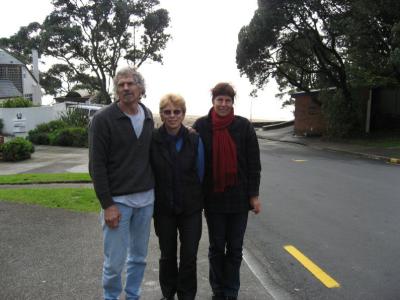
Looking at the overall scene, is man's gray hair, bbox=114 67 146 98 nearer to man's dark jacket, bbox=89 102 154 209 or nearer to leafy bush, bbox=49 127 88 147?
man's dark jacket, bbox=89 102 154 209

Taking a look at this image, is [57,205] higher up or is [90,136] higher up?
[90,136]

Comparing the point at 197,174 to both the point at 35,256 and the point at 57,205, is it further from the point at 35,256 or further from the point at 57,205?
the point at 57,205

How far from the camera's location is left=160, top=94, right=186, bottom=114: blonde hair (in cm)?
364

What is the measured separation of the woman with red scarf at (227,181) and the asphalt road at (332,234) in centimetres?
62

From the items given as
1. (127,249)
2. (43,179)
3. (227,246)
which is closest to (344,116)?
(43,179)

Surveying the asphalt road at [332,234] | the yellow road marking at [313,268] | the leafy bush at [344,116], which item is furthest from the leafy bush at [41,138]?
the yellow road marking at [313,268]

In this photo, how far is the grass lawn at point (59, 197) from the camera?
7512 millimetres

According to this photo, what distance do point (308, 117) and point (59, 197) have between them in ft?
90.2

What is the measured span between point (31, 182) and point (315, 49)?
862 inches

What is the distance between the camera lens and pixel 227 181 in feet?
12.4

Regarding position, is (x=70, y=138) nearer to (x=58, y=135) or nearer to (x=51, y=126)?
(x=58, y=135)

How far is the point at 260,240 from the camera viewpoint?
6191mm

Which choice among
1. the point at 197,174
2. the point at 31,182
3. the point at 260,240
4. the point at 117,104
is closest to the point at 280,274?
the point at 260,240

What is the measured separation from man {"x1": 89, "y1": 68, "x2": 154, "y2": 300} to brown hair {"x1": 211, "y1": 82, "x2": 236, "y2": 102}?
0.63 meters
